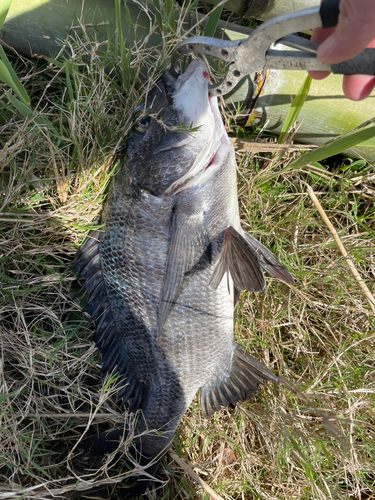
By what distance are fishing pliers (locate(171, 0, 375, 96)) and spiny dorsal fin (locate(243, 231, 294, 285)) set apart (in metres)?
1.01

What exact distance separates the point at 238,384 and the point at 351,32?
1.96 metres

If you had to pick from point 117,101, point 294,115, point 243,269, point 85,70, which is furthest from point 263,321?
point 85,70

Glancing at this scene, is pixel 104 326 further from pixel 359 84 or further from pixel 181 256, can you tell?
pixel 359 84

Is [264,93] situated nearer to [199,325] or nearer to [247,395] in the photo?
[199,325]

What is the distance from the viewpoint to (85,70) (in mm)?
2395

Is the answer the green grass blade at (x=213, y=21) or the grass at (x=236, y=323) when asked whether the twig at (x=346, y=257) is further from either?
the green grass blade at (x=213, y=21)

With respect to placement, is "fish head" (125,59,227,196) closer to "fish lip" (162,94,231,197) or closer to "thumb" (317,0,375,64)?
"fish lip" (162,94,231,197)

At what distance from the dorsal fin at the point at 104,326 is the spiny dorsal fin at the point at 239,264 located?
2.37ft

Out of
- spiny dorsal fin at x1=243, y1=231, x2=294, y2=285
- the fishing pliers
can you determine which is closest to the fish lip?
the fishing pliers

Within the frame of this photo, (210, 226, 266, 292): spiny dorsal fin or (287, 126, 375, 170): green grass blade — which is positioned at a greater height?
(287, 126, 375, 170): green grass blade

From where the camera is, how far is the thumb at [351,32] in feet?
4.26

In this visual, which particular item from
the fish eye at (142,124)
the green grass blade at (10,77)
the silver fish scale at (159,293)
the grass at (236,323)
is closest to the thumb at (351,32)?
the silver fish scale at (159,293)

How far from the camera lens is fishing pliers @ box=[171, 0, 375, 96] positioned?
133 cm

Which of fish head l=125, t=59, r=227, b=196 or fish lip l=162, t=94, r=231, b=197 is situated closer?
fish head l=125, t=59, r=227, b=196
